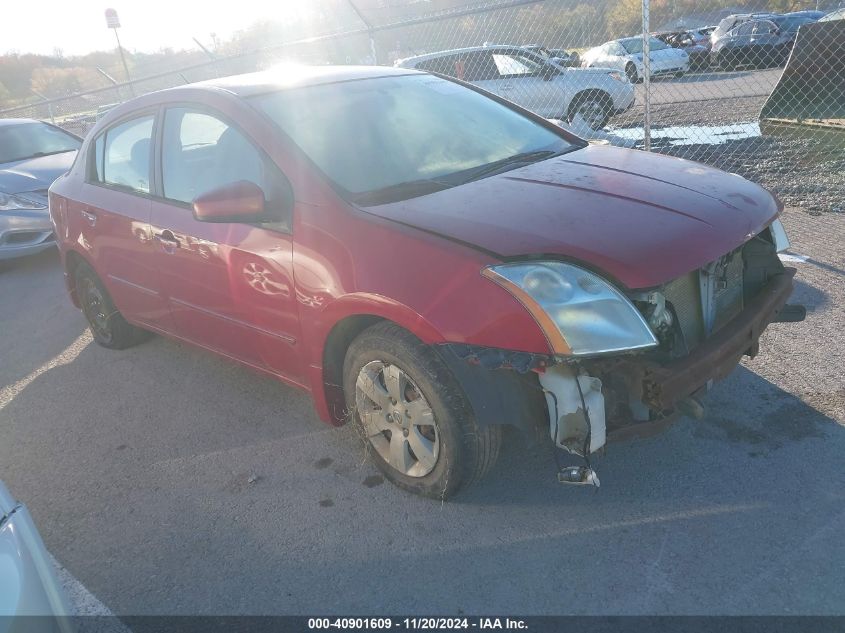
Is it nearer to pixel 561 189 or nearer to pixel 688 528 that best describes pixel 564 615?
pixel 688 528

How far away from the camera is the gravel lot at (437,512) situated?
2533 millimetres

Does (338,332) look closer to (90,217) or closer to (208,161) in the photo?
(208,161)

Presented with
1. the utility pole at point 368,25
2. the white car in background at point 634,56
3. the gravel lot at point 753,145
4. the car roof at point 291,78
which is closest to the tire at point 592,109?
the gravel lot at point 753,145

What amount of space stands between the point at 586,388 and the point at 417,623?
97cm

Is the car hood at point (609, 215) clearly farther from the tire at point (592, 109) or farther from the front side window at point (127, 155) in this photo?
the tire at point (592, 109)

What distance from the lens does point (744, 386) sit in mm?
3695

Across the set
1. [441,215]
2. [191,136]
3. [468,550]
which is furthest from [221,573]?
[191,136]

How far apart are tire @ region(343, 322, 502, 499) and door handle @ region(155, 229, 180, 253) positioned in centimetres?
130

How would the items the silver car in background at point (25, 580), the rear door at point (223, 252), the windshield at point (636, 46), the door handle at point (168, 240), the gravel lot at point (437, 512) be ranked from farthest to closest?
the windshield at point (636, 46), the door handle at point (168, 240), the rear door at point (223, 252), the gravel lot at point (437, 512), the silver car in background at point (25, 580)

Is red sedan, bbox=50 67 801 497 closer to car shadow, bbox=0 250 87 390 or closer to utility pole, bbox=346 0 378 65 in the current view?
car shadow, bbox=0 250 87 390

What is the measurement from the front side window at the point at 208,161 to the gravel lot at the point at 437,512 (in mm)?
1218

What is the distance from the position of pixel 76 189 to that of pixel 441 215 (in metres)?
3.05

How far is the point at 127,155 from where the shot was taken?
443 cm

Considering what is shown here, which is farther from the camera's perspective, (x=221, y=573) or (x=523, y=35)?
(x=523, y=35)
